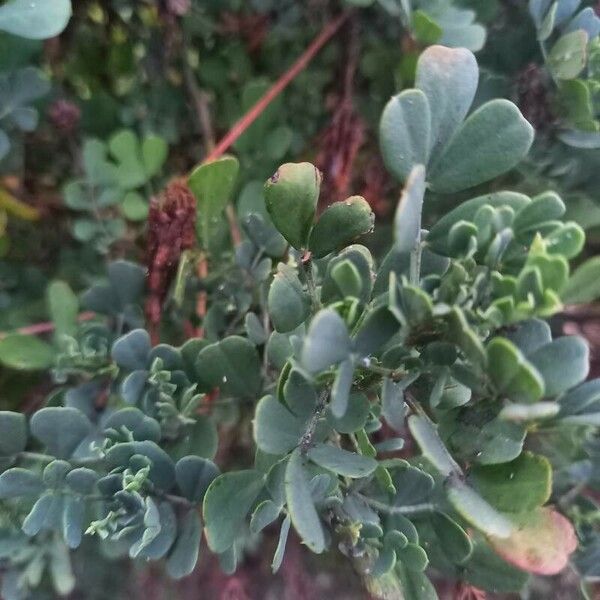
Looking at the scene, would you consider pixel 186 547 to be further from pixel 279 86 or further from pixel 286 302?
pixel 279 86

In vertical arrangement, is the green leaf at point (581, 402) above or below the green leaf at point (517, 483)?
above

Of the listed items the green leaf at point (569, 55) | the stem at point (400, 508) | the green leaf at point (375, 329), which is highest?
the green leaf at point (569, 55)

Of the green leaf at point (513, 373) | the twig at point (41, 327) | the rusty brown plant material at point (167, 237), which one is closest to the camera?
the green leaf at point (513, 373)

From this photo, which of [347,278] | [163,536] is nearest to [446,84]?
Answer: [347,278]

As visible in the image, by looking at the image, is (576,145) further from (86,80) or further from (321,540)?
(86,80)

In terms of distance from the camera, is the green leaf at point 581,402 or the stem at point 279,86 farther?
the stem at point 279,86

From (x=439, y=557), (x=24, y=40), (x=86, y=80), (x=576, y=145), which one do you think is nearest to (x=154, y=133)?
(x=86, y=80)

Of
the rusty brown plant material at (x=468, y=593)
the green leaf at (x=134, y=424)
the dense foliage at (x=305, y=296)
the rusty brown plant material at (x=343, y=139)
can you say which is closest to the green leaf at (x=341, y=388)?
the dense foliage at (x=305, y=296)

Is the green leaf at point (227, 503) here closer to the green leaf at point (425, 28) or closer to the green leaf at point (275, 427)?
the green leaf at point (275, 427)
